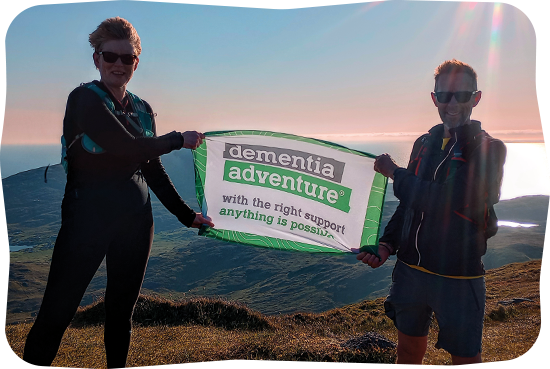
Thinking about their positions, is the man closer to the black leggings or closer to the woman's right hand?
the woman's right hand

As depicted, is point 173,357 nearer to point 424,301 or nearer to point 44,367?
point 44,367

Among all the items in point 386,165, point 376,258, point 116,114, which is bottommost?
point 376,258

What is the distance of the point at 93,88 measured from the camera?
3.90m

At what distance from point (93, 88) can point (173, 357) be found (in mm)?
5220

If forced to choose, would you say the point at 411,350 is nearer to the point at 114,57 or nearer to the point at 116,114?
the point at 116,114

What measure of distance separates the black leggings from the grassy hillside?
2.88 metres

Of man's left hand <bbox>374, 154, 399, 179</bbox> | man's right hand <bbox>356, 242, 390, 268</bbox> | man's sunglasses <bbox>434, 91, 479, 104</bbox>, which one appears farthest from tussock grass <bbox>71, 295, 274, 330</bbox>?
man's sunglasses <bbox>434, 91, 479, 104</bbox>

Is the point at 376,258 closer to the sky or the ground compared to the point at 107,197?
closer to the ground

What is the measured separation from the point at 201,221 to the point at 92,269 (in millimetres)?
1867

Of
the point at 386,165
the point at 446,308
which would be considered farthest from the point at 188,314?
the point at 446,308

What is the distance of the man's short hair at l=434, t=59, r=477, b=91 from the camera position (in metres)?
4.05

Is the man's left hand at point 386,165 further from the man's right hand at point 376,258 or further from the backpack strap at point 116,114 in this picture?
the backpack strap at point 116,114

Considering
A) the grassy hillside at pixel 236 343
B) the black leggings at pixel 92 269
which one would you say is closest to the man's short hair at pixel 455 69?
the black leggings at pixel 92 269

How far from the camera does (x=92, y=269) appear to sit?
390cm
